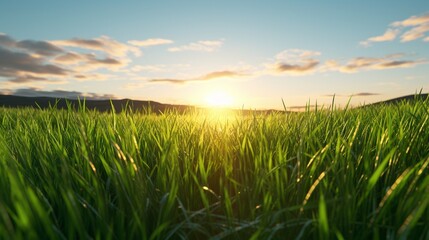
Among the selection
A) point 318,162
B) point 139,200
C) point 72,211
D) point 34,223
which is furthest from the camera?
point 318,162

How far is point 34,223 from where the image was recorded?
32.5 inches

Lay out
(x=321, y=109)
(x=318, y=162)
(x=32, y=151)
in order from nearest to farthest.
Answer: (x=318, y=162), (x=32, y=151), (x=321, y=109)

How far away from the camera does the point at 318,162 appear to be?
117cm

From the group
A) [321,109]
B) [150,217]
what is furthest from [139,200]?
[321,109]

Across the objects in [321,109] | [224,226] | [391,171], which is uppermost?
[321,109]

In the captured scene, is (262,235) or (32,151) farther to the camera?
(32,151)

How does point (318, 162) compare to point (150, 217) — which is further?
point (318, 162)

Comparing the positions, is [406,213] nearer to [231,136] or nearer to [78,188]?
[78,188]

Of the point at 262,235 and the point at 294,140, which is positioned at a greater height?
the point at 294,140

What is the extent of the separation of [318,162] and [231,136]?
1006 mm

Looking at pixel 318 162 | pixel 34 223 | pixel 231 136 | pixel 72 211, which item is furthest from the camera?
pixel 231 136

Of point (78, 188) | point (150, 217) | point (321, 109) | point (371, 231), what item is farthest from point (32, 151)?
point (321, 109)

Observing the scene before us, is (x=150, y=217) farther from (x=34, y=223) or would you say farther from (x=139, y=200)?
(x=34, y=223)

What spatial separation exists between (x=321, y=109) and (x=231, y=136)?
0.74m
